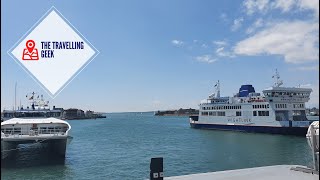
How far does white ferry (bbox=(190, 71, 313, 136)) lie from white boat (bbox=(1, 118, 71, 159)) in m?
39.1

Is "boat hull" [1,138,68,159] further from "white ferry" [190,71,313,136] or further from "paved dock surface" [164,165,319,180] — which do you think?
"white ferry" [190,71,313,136]

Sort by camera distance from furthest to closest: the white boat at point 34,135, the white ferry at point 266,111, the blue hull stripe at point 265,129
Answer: the white ferry at point 266,111 < the blue hull stripe at point 265,129 < the white boat at point 34,135

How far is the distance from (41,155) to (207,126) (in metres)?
48.3

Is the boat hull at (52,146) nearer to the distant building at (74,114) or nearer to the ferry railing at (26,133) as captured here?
the ferry railing at (26,133)

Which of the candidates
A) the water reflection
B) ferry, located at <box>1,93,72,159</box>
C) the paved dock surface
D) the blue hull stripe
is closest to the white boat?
ferry, located at <box>1,93,72,159</box>

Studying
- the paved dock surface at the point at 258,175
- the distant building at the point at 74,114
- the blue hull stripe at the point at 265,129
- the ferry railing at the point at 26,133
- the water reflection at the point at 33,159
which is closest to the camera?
the paved dock surface at the point at 258,175

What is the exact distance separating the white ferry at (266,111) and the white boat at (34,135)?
39097 mm

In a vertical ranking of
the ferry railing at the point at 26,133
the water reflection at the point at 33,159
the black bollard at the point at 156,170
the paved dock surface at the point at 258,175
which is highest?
the black bollard at the point at 156,170

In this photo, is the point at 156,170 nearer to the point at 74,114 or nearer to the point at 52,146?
the point at 52,146

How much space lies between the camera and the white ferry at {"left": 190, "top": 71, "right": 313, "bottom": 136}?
55.4m

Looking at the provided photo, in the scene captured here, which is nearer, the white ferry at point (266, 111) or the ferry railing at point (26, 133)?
the ferry railing at point (26, 133)

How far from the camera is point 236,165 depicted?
85.9 ft

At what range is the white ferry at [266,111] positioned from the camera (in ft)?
182

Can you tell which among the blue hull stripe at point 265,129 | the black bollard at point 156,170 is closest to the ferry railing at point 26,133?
the black bollard at point 156,170
